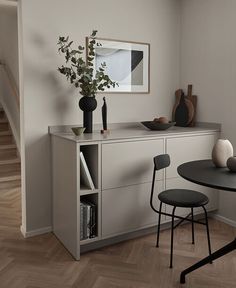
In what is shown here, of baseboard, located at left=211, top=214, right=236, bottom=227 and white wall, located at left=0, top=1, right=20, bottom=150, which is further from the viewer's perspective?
white wall, located at left=0, top=1, right=20, bottom=150

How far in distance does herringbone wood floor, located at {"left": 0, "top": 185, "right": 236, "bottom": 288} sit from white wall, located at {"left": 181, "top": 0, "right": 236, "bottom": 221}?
83 centimetres

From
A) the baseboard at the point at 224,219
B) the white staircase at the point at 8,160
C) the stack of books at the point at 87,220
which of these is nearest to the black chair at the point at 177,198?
the stack of books at the point at 87,220

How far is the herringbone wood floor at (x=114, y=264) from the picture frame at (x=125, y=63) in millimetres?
1570

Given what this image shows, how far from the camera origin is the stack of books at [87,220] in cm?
261

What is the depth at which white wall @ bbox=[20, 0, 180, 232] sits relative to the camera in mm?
2848

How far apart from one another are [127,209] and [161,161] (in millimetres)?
530

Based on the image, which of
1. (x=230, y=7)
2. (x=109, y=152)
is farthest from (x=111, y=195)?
(x=230, y=7)

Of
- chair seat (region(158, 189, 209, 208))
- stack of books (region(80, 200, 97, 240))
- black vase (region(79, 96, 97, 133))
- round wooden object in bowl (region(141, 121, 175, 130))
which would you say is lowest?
stack of books (region(80, 200, 97, 240))

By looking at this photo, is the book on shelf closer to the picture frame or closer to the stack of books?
the stack of books

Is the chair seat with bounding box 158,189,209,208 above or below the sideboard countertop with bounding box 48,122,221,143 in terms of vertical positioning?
below

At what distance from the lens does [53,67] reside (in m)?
2.95

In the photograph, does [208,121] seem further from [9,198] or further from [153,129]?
[9,198]

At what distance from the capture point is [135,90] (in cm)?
345

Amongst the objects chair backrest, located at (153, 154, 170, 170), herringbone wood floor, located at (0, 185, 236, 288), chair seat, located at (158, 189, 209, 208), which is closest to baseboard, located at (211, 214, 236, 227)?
herringbone wood floor, located at (0, 185, 236, 288)
